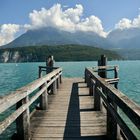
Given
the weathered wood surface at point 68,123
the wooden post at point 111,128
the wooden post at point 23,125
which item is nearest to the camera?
the wooden post at point 111,128

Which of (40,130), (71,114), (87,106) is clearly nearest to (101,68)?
(87,106)

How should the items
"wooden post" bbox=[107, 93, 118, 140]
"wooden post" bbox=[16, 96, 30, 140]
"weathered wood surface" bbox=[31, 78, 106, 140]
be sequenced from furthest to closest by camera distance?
"weathered wood surface" bbox=[31, 78, 106, 140], "wooden post" bbox=[16, 96, 30, 140], "wooden post" bbox=[107, 93, 118, 140]

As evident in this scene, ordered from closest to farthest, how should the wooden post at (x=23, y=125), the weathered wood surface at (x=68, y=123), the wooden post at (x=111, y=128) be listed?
the wooden post at (x=111, y=128), the wooden post at (x=23, y=125), the weathered wood surface at (x=68, y=123)

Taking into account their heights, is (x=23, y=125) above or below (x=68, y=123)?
above

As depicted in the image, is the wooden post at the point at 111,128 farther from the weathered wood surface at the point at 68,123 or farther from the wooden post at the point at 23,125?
the wooden post at the point at 23,125

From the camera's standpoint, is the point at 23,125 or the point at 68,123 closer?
the point at 23,125

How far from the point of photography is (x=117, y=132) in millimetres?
6395

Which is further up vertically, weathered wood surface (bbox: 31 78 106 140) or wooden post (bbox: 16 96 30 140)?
wooden post (bbox: 16 96 30 140)

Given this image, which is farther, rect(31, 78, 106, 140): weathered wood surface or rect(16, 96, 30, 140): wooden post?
rect(31, 78, 106, 140): weathered wood surface

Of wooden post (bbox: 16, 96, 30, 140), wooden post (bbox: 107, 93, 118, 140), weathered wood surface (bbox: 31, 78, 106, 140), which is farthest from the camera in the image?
weathered wood surface (bbox: 31, 78, 106, 140)

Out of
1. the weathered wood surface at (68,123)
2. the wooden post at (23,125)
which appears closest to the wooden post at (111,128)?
the weathered wood surface at (68,123)

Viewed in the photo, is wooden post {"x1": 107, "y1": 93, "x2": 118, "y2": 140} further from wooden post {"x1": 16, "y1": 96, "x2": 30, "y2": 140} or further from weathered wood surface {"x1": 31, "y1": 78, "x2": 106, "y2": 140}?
wooden post {"x1": 16, "y1": 96, "x2": 30, "y2": 140}

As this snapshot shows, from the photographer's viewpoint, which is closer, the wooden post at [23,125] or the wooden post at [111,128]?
the wooden post at [111,128]

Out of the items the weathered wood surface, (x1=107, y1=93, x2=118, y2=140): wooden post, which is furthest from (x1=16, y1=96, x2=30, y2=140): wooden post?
(x1=107, y1=93, x2=118, y2=140): wooden post
